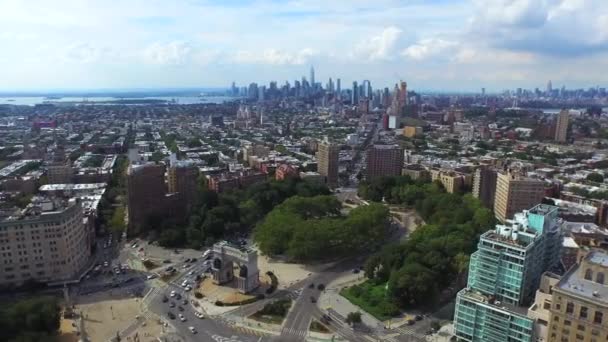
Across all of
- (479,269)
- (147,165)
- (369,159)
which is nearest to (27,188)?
(147,165)

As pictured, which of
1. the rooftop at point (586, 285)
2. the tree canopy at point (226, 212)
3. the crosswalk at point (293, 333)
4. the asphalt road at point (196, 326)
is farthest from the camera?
the tree canopy at point (226, 212)

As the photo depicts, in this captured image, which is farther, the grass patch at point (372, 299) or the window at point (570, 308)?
the grass patch at point (372, 299)

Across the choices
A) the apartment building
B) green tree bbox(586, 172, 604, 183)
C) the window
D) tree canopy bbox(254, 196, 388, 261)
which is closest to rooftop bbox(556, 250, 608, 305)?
the window

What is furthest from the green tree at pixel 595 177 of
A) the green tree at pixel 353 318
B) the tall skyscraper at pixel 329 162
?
the green tree at pixel 353 318

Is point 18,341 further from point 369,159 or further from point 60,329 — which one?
point 369,159

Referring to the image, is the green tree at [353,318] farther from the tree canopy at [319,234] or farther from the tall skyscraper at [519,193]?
the tall skyscraper at [519,193]

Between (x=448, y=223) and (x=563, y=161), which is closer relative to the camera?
(x=448, y=223)

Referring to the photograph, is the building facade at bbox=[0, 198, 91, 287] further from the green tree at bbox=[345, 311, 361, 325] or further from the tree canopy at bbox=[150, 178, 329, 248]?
the green tree at bbox=[345, 311, 361, 325]
